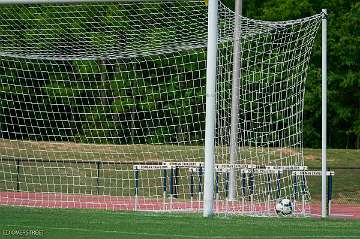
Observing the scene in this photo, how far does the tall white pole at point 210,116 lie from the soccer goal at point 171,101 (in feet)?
0.07

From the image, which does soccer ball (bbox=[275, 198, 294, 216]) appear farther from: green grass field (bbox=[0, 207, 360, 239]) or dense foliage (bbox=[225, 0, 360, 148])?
dense foliage (bbox=[225, 0, 360, 148])

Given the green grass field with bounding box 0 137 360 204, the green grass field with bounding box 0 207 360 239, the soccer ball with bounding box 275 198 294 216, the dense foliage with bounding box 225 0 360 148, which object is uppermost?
the dense foliage with bounding box 225 0 360 148

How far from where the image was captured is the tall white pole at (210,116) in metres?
16.1

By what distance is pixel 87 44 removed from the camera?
2502 cm

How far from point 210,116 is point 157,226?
115 inches

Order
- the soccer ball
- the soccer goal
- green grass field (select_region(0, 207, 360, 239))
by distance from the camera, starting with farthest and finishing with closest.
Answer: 1. the soccer goal
2. the soccer ball
3. green grass field (select_region(0, 207, 360, 239))

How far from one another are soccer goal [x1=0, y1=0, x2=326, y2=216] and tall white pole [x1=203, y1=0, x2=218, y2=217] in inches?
0.9

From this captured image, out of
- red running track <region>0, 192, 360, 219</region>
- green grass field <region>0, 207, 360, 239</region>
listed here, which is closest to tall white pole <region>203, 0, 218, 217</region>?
green grass field <region>0, 207, 360, 239</region>

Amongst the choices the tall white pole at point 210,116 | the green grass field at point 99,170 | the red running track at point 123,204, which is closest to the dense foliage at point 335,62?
the green grass field at point 99,170

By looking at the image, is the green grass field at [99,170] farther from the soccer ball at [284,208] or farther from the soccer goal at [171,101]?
the soccer ball at [284,208]

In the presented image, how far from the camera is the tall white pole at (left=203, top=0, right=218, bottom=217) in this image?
16062mm

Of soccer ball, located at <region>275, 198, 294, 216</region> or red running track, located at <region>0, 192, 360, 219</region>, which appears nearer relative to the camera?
soccer ball, located at <region>275, 198, 294, 216</region>

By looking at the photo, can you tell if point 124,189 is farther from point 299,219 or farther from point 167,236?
point 167,236

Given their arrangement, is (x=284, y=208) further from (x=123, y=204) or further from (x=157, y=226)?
(x=123, y=204)
